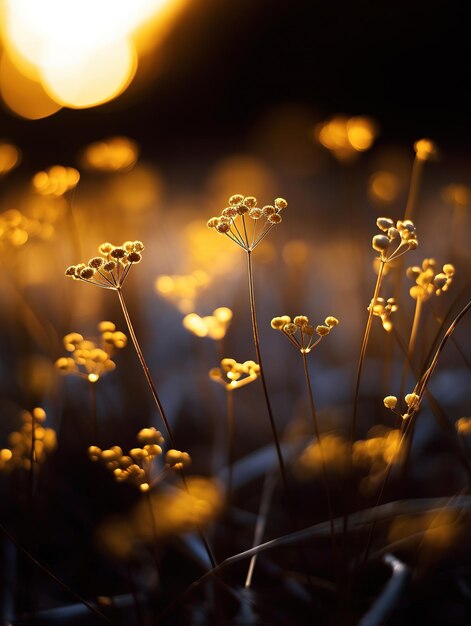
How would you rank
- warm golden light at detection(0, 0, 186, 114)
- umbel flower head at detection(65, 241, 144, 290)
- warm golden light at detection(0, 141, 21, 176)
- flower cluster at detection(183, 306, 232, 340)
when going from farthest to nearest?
warm golden light at detection(0, 0, 186, 114)
warm golden light at detection(0, 141, 21, 176)
flower cluster at detection(183, 306, 232, 340)
umbel flower head at detection(65, 241, 144, 290)

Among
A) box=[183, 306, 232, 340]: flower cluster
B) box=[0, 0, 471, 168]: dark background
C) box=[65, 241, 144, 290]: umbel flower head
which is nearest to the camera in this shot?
box=[65, 241, 144, 290]: umbel flower head

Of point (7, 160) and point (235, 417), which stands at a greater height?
point (7, 160)

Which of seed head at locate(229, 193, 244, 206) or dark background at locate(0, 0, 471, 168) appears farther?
dark background at locate(0, 0, 471, 168)

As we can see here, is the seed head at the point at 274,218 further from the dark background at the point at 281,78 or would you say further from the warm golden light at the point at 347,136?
the dark background at the point at 281,78

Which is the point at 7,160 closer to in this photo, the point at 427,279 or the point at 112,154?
the point at 112,154

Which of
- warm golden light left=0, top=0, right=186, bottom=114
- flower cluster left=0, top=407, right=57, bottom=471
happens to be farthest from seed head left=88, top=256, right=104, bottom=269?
warm golden light left=0, top=0, right=186, bottom=114

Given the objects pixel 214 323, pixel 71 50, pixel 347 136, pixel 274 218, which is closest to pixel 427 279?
pixel 274 218

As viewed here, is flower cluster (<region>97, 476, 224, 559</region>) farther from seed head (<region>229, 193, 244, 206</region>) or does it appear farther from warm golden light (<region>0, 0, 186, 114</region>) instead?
warm golden light (<region>0, 0, 186, 114</region>)

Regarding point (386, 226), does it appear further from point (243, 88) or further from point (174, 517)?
point (243, 88)

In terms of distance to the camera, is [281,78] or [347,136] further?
[281,78]

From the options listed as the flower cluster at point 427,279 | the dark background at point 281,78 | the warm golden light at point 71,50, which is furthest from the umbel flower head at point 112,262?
the warm golden light at point 71,50
